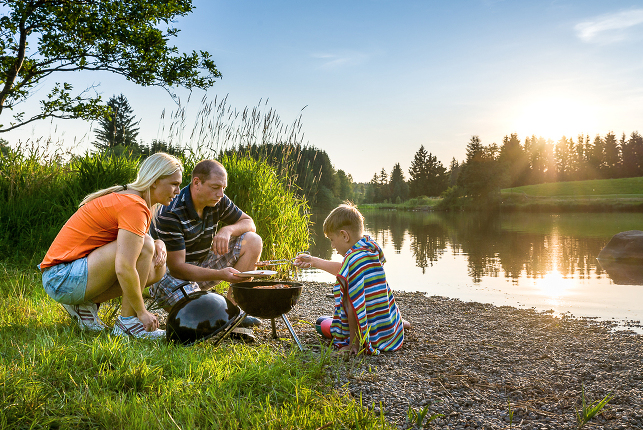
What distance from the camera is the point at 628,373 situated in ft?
10.6

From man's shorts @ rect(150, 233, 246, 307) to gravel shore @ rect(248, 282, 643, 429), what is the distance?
0.73m

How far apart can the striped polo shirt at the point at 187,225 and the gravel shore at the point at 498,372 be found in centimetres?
102

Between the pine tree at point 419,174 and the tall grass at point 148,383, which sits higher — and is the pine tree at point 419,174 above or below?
above

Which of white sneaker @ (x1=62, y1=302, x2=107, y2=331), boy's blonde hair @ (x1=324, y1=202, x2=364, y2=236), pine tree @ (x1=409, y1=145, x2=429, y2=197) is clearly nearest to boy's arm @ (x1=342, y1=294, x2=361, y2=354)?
boy's blonde hair @ (x1=324, y1=202, x2=364, y2=236)

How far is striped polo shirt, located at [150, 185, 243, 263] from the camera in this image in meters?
4.03

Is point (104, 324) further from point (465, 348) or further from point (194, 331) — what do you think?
point (465, 348)

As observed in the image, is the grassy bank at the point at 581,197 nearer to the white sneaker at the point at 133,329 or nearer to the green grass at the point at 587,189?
the green grass at the point at 587,189

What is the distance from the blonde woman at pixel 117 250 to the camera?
3197 millimetres

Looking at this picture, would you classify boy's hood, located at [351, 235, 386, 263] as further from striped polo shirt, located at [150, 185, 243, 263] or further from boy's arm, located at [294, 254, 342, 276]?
striped polo shirt, located at [150, 185, 243, 263]

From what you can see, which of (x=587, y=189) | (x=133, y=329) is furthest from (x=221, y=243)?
(x=587, y=189)

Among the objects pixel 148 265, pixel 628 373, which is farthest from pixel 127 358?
pixel 628 373

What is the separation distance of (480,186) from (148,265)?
5285 cm

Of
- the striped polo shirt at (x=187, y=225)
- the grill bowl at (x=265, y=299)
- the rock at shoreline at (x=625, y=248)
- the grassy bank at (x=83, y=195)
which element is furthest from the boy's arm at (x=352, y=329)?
the rock at shoreline at (x=625, y=248)

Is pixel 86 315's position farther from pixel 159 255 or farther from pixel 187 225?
pixel 187 225
